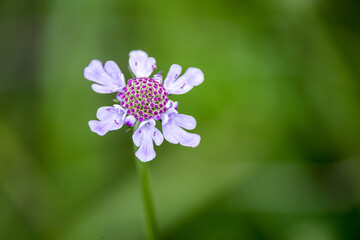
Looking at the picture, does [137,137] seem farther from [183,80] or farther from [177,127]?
[183,80]

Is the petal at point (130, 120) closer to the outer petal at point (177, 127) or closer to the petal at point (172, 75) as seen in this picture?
the outer petal at point (177, 127)

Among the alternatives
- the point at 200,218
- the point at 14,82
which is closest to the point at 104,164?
the point at 200,218

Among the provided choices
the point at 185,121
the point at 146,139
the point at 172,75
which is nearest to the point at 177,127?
the point at 185,121

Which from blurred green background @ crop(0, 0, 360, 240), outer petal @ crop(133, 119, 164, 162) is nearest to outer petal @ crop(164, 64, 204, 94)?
outer petal @ crop(133, 119, 164, 162)

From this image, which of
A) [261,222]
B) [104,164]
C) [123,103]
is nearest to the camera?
[123,103]

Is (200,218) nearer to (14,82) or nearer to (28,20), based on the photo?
(14,82)

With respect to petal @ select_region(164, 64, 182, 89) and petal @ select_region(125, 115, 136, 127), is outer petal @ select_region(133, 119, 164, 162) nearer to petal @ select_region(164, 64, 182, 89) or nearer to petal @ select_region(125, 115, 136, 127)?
petal @ select_region(125, 115, 136, 127)
